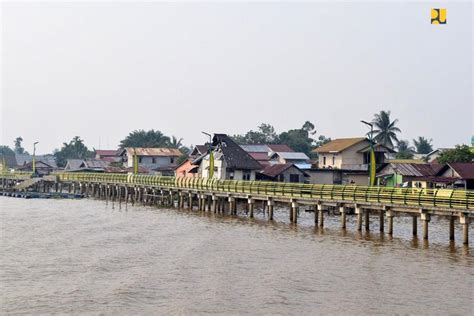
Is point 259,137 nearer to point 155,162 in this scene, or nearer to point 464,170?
point 155,162

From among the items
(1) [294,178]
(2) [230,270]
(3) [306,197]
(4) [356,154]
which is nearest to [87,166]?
(1) [294,178]

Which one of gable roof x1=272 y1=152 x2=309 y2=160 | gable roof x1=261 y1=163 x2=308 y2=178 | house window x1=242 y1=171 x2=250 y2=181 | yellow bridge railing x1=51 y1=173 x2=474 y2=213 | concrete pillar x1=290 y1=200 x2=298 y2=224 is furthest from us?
gable roof x1=272 y1=152 x2=309 y2=160

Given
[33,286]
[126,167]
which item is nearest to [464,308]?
[33,286]

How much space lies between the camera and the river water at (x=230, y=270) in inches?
1160

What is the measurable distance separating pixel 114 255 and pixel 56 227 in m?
17.1

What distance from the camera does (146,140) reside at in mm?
165375

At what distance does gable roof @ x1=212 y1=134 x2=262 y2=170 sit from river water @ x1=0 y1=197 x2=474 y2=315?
2368 centimetres

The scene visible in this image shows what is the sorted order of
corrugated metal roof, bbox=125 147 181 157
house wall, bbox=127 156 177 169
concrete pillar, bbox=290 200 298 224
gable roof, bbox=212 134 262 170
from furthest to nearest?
corrugated metal roof, bbox=125 147 181 157, house wall, bbox=127 156 177 169, gable roof, bbox=212 134 262 170, concrete pillar, bbox=290 200 298 224

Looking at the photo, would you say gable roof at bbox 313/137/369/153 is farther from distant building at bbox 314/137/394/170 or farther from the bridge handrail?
the bridge handrail

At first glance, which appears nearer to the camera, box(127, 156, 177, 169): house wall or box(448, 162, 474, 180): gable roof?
box(448, 162, 474, 180): gable roof

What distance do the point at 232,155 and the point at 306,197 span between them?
94.7 feet

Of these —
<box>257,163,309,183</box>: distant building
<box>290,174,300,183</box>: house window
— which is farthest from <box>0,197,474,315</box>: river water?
<box>290,174,300,183</box>: house window

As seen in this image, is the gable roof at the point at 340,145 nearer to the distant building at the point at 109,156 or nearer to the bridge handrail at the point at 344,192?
the bridge handrail at the point at 344,192

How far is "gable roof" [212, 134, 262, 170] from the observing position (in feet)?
268
